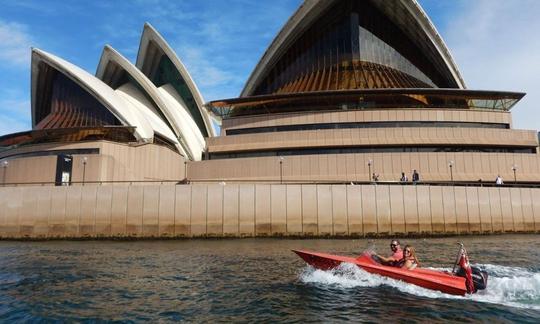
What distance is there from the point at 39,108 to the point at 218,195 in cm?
3682

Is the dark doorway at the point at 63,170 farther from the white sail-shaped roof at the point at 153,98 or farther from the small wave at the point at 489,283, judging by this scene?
the small wave at the point at 489,283

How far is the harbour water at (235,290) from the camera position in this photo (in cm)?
913

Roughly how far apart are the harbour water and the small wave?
31 mm

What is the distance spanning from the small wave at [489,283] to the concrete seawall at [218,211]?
34.7 ft

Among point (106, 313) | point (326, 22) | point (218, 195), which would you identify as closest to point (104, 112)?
point (218, 195)

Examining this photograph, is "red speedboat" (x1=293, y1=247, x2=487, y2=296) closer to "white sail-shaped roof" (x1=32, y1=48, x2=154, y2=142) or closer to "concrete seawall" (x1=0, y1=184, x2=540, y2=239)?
"concrete seawall" (x1=0, y1=184, x2=540, y2=239)

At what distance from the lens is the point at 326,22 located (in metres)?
49.7

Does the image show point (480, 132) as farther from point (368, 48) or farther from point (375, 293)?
point (375, 293)

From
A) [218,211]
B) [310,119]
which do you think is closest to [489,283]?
[218,211]

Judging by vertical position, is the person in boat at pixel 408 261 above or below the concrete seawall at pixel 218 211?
below

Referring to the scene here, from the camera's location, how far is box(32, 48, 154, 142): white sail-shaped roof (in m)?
39.2

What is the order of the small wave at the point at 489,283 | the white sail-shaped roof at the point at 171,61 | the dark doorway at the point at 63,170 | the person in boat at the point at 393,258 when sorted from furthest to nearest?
the white sail-shaped roof at the point at 171,61
the dark doorway at the point at 63,170
the person in boat at the point at 393,258
the small wave at the point at 489,283

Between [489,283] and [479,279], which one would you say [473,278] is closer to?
[479,279]

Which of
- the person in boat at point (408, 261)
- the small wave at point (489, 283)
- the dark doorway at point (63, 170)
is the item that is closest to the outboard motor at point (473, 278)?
the small wave at point (489, 283)
